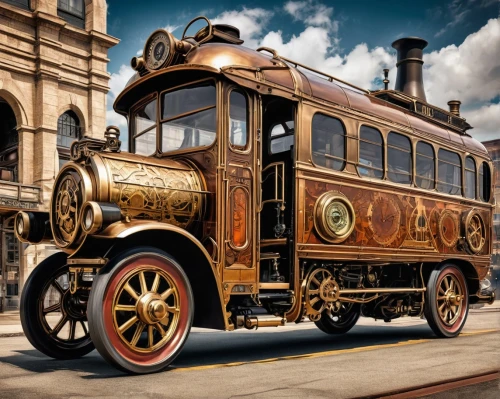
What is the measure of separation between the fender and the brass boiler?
8.0 inches

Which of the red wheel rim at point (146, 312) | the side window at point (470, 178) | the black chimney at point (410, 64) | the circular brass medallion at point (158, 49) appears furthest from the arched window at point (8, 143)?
the red wheel rim at point (146, 312)

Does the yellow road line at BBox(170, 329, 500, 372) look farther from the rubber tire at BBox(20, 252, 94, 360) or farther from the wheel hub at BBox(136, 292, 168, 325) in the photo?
the rubber tire at BBox(20, 252, 94, 360)

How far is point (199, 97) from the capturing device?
25.9 ft

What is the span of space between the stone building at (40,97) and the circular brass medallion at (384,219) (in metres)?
12.4

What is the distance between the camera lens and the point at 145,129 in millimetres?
8609

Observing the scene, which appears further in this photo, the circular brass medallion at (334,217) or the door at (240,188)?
the circular brass medallion at (334,217)

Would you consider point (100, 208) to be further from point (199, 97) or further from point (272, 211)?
point (272, 211)

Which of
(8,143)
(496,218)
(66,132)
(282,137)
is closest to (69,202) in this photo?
(282,137)

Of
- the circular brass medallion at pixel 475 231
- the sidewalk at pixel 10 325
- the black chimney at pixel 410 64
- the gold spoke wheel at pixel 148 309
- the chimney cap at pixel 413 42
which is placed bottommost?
the sidewalk at pixel 10 325

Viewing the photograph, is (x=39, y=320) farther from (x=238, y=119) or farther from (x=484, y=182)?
(x=484, y=182)

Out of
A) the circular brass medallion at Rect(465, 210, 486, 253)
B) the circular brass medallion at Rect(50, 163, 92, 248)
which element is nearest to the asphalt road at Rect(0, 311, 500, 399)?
the circular brass medallion at Rect(50, 163, 92, 248)

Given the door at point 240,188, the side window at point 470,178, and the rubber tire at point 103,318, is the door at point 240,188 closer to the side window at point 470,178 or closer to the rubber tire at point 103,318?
the rubber tire at point 103,318

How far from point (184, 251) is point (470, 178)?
715 centimetres

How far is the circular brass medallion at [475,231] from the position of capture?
11680mm
